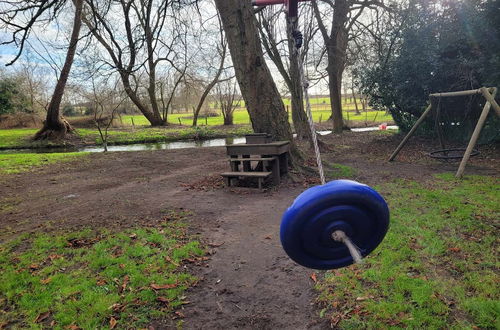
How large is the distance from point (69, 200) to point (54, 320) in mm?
4925

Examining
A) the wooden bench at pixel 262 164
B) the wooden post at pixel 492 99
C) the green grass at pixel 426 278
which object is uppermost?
the wooden post at pixel 492 99

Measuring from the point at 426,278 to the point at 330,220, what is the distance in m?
2.04

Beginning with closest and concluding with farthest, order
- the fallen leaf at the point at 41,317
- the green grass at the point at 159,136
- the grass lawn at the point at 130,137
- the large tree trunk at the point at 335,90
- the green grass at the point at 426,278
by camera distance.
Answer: the green grass at the point at 426,278 < the fallen leaf at the point at 41,317 < the large tree trunk at the point at 335,90 < the grass lawn at the point at 130,137 < the green grass at the point at 159,136

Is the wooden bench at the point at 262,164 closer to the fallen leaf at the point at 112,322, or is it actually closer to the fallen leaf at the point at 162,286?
the fallen leaf at the point at 162,286

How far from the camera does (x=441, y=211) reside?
17.3 ft

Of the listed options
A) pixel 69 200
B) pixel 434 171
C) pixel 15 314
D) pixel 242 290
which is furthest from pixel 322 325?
pixel 434 171

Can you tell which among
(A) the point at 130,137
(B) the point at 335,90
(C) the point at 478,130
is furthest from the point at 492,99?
(A) the point at 130,137

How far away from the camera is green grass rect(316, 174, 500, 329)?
2.83m

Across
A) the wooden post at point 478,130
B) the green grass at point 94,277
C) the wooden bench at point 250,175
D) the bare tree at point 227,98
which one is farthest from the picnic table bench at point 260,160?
the bare tree at point 227,98

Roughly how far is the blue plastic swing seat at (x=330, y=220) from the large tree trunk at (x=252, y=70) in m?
5.99

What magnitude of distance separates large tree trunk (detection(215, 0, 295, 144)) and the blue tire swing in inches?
223

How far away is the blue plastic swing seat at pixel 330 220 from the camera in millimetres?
1964

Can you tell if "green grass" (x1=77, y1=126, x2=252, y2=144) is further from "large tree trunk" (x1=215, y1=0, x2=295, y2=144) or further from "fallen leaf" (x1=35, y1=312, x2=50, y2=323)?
"fallen leaf" (x1=35, y1=312, x2=50, y2=323)

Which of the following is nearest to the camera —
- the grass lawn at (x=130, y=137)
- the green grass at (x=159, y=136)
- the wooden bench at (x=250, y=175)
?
the wooden bench at (x=250, y=175)
